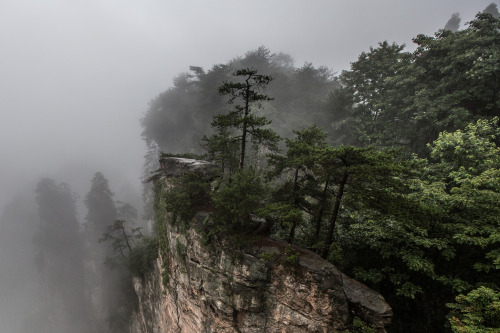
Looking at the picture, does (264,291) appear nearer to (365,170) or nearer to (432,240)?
(365,170)

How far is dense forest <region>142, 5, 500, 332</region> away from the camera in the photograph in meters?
8.27

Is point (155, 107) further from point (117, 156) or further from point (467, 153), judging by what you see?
point (117, 156)

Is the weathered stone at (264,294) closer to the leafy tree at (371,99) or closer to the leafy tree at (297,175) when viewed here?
the leafy tree at (297,175)

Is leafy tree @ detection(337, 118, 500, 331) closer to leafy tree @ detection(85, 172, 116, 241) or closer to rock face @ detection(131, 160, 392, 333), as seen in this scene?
rock face @ detection(131, 160, 392, 333)

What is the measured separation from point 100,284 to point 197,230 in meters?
44.7

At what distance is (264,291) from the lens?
10234 millimetres

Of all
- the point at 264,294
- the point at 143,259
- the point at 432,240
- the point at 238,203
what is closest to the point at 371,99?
the point at 432,240

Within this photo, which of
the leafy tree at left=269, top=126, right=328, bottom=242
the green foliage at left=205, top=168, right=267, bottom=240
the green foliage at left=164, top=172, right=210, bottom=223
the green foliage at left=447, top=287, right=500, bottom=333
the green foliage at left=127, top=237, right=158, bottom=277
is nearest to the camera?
the green foliage at left=447, top=287, right=500, bottom=333

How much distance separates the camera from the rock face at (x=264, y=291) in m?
8.66

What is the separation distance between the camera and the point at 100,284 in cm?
4216

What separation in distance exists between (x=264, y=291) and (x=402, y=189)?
796 centimetres

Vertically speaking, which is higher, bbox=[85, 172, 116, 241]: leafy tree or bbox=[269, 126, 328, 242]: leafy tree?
bbox=[269, 126, 328, 242]: leafy tree

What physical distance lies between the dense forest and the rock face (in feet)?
3.45

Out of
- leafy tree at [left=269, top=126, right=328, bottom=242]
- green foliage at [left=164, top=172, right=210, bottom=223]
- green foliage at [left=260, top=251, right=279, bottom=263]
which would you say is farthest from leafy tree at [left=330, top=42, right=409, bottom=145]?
green foliage at [left=164, top=172, right=210, bottom=223]
